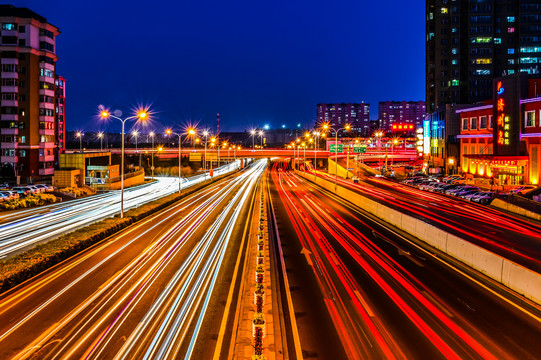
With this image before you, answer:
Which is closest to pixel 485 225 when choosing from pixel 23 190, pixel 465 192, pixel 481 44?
pixel 465 192

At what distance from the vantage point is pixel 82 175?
55875 mm

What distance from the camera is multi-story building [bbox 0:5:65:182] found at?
62125mm

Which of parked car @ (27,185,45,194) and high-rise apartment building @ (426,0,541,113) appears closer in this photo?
parked car @ (27,185,45,194)

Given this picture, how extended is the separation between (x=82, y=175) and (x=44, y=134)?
16.7 m

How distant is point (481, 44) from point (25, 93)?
10771cm

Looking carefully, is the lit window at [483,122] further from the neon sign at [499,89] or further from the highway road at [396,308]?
the highway road at [396,308]

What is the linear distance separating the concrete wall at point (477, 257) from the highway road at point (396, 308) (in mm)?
665

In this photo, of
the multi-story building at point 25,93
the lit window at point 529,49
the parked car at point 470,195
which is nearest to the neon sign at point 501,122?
the parked car at point 470,195

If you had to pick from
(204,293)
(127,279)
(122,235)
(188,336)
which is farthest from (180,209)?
(188,336)

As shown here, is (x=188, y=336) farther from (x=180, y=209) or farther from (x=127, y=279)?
(x=180, y=209)

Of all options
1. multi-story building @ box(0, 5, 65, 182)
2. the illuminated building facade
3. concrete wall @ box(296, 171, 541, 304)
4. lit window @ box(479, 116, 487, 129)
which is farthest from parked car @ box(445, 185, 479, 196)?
multi-story building @ box(0, 5, 65, 182)

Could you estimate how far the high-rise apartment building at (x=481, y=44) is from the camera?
101 meters

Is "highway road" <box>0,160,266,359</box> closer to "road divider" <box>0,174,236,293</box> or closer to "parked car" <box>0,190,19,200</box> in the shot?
"road divider" <box>0,174,236,293</box>

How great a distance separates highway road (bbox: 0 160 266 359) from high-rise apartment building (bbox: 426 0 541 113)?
102 metres
